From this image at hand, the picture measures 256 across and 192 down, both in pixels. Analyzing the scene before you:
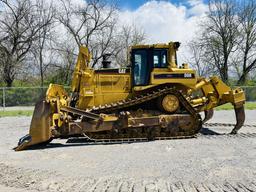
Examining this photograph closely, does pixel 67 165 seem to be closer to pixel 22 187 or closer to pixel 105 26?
pixel 22 187

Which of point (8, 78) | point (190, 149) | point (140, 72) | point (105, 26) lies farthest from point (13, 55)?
point (190, 149)

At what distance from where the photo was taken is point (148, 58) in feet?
37.9

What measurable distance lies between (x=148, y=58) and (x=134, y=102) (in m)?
1.53

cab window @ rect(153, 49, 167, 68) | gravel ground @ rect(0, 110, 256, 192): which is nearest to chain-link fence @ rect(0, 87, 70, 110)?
gravel ground @ rect(0, 110, 256, 192)

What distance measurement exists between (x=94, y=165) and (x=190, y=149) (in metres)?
2.78

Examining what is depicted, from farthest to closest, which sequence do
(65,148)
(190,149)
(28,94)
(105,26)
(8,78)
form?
(105,26)
(8,78)
(28,94)
(65,148)
(190,149)

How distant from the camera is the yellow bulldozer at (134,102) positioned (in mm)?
10625

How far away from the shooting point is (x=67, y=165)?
7.81 metres

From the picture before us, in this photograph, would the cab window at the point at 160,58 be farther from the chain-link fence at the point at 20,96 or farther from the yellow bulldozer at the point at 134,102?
the chain-link fence at the point at 20,96

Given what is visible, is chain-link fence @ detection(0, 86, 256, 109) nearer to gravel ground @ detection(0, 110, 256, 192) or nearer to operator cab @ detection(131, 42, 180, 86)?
gravel ground @ detection(0, 110, 256, 192)

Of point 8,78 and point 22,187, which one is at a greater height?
point 8,78

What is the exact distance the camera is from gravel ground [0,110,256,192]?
608 cm

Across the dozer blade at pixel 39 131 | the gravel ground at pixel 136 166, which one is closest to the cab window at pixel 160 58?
the gravel ground at pixel 136 166

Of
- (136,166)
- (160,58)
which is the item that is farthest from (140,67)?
(136,166)
